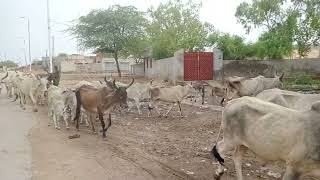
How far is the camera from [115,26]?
147 feet

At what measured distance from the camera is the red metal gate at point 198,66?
100ft

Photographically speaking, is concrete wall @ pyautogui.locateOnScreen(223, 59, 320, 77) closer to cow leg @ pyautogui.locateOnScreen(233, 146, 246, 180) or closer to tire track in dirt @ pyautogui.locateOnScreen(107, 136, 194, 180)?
tire track in dirt @ pyautogui.locateOnScreen(107, 136, 194, 180)

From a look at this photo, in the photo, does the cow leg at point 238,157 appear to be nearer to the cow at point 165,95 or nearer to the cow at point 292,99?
the cow at point 292,99

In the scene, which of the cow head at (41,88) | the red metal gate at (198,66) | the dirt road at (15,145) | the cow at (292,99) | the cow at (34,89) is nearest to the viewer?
the dirt road at (15,145)

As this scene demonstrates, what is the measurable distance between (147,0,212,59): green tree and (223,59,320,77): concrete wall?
12805mm

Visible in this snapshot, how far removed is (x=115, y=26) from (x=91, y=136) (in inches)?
1305

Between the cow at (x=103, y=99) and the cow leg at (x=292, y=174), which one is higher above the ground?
the cow at (x=103, y=99)

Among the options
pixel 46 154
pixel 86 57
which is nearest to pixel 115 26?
pixel 46 154

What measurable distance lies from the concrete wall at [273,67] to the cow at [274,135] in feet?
71.4

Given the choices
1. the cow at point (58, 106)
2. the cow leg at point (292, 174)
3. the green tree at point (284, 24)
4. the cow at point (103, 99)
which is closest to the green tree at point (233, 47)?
the green tree at point (284, 24)

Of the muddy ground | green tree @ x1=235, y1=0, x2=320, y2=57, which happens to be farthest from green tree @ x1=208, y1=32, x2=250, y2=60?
the muddy ground

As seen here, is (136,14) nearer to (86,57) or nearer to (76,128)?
(76,128)

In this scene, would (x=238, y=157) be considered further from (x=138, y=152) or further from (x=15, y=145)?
(x=15, y=145)

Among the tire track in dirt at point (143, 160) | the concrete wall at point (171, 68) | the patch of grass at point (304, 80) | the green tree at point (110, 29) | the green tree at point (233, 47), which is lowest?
the tire track in dirt at point (143, 160)
